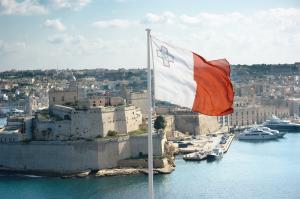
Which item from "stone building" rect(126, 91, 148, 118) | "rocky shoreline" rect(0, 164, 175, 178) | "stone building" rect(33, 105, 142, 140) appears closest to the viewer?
"rocky shoreline" rect(0, 164, 175, 178)

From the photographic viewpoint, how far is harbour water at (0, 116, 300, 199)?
46.8 ft

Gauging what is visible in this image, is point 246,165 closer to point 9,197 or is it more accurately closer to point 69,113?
point 69,113

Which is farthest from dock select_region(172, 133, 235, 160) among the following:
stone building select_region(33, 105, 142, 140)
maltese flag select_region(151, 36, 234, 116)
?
maltese flag select_region(151, 36, 234, 116)

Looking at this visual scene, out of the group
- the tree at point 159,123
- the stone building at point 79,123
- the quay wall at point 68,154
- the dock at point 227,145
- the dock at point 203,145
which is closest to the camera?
the quay wall at point 68,154

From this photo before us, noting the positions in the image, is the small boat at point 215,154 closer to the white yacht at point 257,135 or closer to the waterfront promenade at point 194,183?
the waterfront promenade at point 194,183

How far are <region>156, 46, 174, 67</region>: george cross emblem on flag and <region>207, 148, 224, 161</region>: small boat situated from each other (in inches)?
598

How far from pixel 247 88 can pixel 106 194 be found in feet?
96.0

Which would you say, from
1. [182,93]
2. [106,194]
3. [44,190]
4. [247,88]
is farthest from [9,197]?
[247,88]

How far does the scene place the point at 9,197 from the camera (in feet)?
48.7

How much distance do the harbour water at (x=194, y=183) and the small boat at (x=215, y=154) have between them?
0.85 ft

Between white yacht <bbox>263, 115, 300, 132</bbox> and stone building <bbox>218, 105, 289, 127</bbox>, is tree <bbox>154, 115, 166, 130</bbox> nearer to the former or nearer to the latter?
white yacht <bbox>263, 115, 300, 132</bbox>

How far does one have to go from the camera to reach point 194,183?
51.0ft

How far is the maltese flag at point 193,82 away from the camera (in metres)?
4.71

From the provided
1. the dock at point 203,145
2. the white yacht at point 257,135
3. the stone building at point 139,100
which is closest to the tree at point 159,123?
the dock at point 203,145
